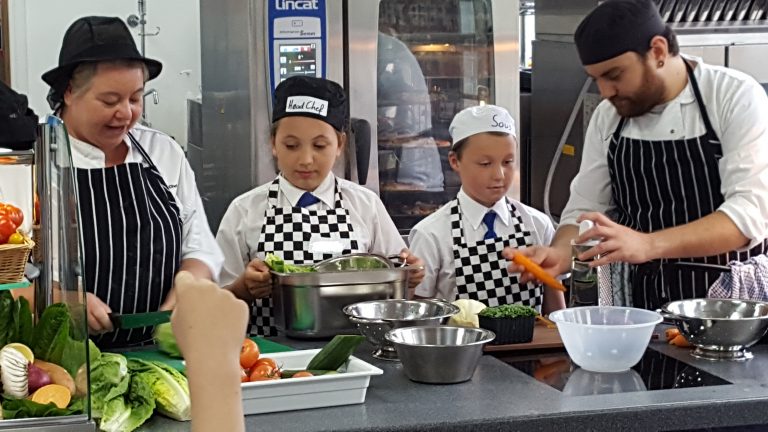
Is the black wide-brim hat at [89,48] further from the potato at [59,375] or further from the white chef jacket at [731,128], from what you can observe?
the white chef jacket at [731,128]

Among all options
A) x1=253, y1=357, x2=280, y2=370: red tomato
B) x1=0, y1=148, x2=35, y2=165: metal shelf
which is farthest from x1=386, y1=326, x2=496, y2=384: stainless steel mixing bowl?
x1=0, y1=148, x2=35, y2=165: metal shelf

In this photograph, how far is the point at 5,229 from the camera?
1876 mm

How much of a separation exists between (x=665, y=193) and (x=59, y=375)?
1920 mm

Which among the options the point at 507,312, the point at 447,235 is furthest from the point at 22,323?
the point at 447,235

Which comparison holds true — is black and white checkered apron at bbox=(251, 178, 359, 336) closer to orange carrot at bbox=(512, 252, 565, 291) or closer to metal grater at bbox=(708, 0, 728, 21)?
orange carrot at bbox=(512, 252, 565, 291)

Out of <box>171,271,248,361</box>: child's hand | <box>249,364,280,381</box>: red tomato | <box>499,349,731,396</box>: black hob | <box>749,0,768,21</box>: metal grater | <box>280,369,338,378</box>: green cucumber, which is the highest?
<box>749,0,768,21</box>: metal grater

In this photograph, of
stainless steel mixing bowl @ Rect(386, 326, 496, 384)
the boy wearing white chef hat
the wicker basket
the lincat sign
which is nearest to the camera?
the wicker basket

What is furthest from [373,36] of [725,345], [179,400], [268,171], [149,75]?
[179,400]

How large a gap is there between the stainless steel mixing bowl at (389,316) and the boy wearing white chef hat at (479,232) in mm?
692

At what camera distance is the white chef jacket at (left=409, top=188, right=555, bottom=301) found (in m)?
3.53

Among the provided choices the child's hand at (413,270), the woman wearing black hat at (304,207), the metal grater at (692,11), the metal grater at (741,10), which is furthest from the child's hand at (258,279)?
the metal grater at (741,10)

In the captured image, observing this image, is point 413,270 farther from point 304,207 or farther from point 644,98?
point 644,98

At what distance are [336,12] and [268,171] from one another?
663 mm

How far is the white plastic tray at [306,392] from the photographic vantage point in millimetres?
2180
